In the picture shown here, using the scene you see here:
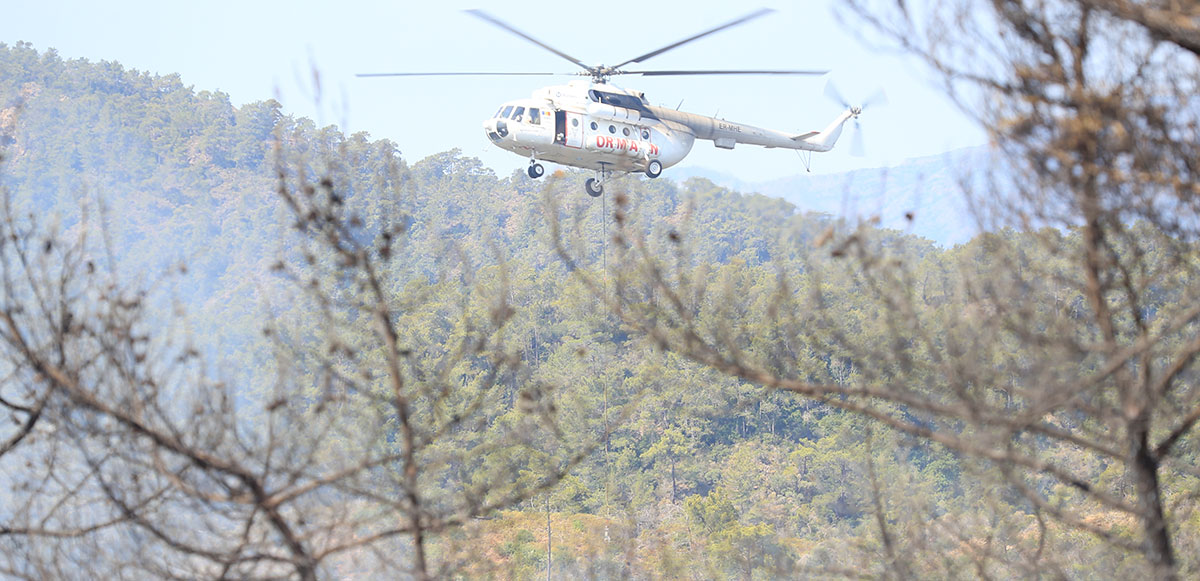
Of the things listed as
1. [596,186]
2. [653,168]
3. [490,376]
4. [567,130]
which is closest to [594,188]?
[596,186]

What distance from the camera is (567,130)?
17688 mm

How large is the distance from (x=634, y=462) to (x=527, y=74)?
2384 centimetres

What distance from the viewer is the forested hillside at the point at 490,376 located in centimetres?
425

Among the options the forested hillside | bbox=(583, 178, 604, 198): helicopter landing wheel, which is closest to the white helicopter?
bbox=(583, 178, 604, 198): helicopter landing wheel

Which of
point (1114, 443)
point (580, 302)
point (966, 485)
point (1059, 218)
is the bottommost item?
point (1114, 443)

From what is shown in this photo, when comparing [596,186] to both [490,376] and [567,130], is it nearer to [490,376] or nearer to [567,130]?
[567,130]

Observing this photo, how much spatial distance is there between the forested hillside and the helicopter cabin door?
11.1 feet

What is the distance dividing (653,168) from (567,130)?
4.98 feet

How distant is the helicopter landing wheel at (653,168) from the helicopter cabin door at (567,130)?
1210 millimetres

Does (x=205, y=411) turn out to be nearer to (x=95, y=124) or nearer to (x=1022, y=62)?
(x=1022, y=62)

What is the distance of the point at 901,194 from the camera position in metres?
55.5

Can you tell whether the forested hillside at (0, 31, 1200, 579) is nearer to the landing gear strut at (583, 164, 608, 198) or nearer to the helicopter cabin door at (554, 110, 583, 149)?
the landing gear strut at (583, 164, 608, 198)

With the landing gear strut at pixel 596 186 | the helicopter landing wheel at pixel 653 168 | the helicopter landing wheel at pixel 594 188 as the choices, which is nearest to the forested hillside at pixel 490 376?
the landing gear strut at pixel 596 186

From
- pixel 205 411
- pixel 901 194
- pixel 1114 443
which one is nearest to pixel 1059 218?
pixel 1114 443
